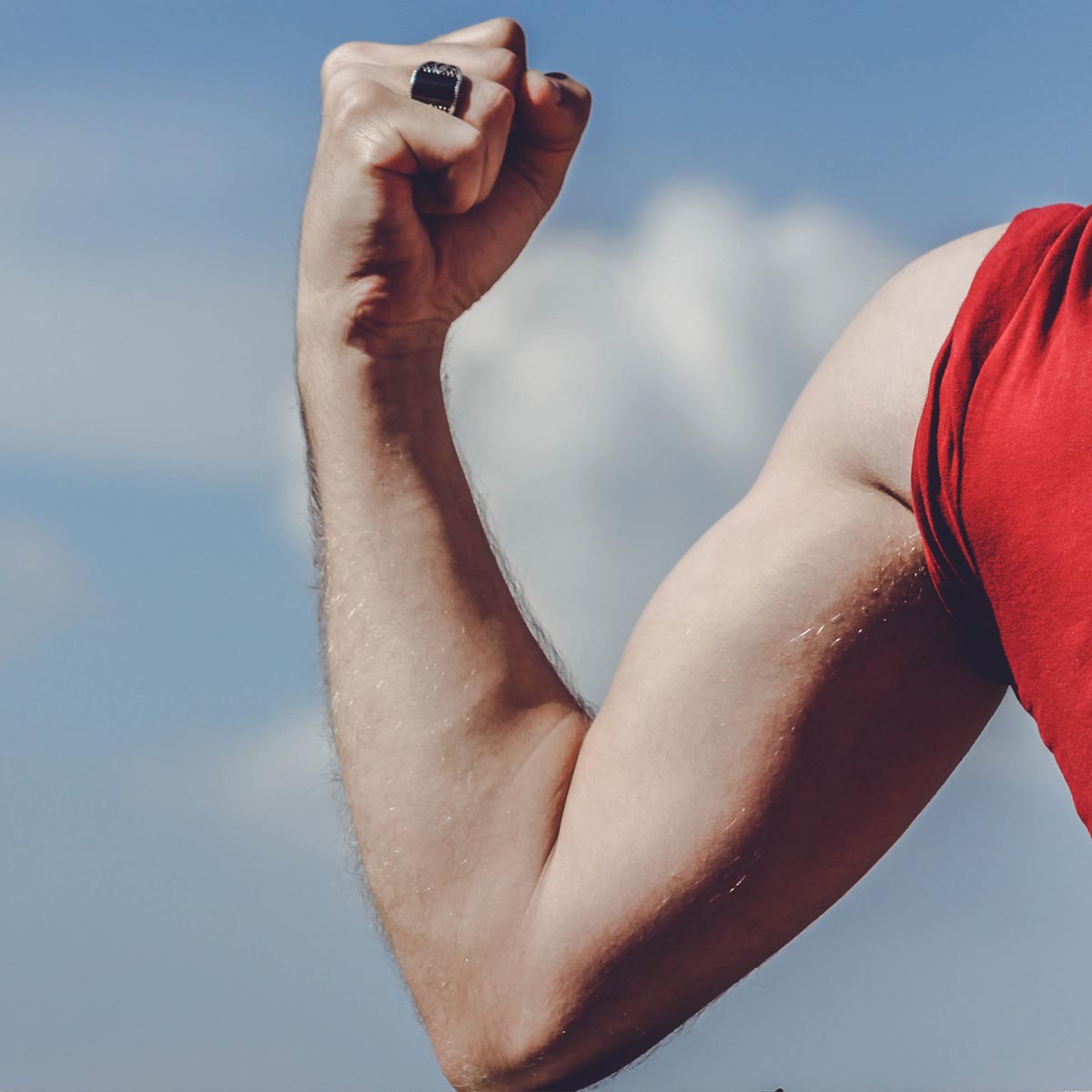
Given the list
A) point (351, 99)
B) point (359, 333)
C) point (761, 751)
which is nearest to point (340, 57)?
point (351, 99)

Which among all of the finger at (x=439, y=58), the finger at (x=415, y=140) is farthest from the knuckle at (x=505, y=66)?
the finger at (x=415, y=140)

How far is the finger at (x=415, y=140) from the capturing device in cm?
136

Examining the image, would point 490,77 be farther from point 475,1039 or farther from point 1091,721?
point 475,1039

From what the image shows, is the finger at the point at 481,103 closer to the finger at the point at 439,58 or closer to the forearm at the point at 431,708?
the finger at the point at 439,58

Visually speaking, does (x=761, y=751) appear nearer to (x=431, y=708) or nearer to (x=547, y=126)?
(x=431, y=708)

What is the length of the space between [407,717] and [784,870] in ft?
1.34

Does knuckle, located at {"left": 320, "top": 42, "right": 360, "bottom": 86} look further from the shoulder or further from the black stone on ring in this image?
the shoulder

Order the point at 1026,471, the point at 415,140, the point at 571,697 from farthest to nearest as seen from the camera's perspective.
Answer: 1. the point at 571,697
2. the point at 415,140
3. the point at 1026,471

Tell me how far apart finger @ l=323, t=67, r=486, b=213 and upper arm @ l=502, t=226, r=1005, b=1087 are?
43 cm

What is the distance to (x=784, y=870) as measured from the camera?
4.28ft

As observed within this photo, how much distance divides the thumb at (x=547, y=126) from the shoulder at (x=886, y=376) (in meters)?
0.41

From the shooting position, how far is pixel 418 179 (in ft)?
4.66

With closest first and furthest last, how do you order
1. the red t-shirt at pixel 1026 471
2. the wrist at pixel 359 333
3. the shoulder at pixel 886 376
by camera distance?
the red t-shirt at pixel 1026 471 < the shoulder at pixel 886 376 < the wrist at pixel 359 333

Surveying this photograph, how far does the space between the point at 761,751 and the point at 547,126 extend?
75 cm
